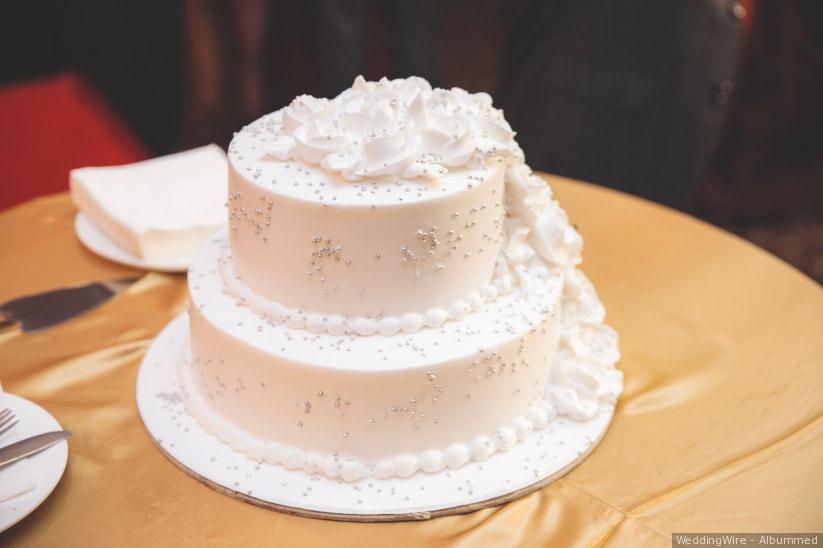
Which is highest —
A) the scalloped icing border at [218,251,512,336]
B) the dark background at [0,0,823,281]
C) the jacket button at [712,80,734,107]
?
the scalloped icing border at [218,251,512,336]

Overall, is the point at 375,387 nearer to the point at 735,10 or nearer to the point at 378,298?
the point at 378,298

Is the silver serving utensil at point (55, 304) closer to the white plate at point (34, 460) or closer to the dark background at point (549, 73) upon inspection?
the white plate at point (34, 460)

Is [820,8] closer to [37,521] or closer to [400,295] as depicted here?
[400,295]

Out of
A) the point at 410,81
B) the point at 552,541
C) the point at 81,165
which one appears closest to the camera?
the point at 552,541

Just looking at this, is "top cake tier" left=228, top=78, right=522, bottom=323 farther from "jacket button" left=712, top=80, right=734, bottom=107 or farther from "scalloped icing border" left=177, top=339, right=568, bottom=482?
"jacket button" left=712, top=80, right=734, bottom=107

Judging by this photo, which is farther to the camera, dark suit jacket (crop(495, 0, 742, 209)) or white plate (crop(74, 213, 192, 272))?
dark suit jacket (crop(495, 0, 742, 209))

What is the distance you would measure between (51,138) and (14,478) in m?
1.91

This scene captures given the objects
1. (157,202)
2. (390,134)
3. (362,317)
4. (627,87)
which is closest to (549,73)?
(627,87)

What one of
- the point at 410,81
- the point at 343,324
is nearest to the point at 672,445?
the point at 343,324

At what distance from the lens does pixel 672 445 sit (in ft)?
4.83

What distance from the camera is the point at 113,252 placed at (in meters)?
2.03

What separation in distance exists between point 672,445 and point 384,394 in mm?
492

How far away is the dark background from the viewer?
2885mm

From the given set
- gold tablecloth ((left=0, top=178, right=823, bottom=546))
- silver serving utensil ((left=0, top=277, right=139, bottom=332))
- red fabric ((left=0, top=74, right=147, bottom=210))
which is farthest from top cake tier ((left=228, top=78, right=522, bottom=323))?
red fabric ((left=0, top=74, right=147, bottom=210))
